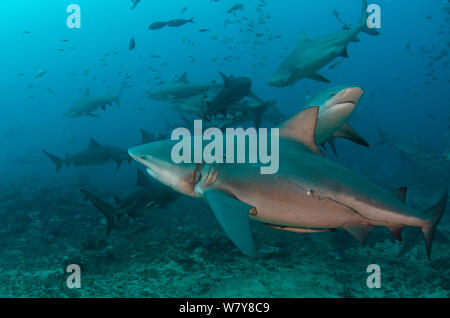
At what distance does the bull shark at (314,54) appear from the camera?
5.91 metres

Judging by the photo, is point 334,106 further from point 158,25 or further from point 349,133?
point 158,25

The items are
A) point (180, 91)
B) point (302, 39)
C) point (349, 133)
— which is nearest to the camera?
point (349, 133)

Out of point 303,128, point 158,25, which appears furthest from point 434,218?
point 158,25

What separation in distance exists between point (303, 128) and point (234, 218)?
54.6 inches

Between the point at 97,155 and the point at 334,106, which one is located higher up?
the point at 334,106

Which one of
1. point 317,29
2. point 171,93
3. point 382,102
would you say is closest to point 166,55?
point 317,29

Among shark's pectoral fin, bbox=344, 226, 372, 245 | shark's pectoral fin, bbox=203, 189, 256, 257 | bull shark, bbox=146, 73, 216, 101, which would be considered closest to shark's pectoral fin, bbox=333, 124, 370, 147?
shark's pectoral fin, bbox=344, 226, 372, 245

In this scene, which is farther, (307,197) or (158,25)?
(158,25)

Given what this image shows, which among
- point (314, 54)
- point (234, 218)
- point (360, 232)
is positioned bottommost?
point (360, 232)

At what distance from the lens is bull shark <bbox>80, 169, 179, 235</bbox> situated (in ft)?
18.2

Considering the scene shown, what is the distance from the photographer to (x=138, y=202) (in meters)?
5.86

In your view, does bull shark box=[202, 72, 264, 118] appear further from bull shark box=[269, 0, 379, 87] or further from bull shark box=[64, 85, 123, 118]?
bull shark box=[64, 85, 123, 118]

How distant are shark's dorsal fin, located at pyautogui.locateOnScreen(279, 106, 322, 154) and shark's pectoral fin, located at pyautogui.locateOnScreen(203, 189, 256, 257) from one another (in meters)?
1.05
